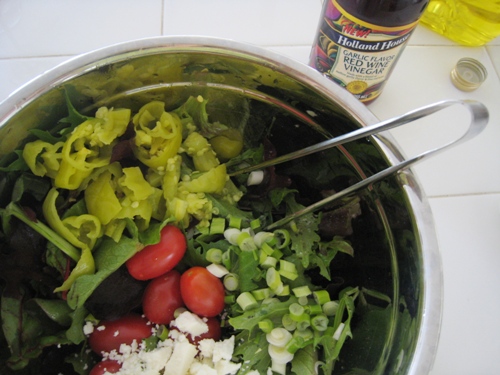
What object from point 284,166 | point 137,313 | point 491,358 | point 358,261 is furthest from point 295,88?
point 491,358

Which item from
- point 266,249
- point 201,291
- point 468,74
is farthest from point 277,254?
point 468,74

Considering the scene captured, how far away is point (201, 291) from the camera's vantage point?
→ 649 millimetres

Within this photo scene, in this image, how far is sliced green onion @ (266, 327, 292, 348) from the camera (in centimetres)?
63

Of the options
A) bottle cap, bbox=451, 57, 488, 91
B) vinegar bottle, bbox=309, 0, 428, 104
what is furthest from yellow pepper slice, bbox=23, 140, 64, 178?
bottle cap, bbox=451, 57, 488, 91

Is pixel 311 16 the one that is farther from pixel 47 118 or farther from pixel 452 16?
pixel 47 118

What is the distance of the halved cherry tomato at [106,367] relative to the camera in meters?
0.63

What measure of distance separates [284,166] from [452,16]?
1.86 ft

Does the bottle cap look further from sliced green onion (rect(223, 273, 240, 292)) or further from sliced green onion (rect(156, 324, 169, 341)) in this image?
sliced green onion (rect(156, 324, 169, 341))

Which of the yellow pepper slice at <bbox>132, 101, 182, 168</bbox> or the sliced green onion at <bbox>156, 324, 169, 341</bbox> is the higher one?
the yellow pepper slice at <bbox>132, 101, 182, 168</bbox>

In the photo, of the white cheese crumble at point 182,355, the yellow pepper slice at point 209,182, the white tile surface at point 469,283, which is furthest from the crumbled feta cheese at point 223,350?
the white tile surface at point 469,283

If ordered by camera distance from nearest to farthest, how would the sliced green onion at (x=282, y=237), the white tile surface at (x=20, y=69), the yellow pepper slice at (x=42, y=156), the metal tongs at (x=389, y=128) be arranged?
the metal tongs at (x=389, y=128) < the yellow pepper slice at (x=42, y=156) < the sliced green onion at (x=282, y=237) < the white tile surface at (x=20, y=69)

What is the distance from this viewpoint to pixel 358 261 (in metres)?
0.68

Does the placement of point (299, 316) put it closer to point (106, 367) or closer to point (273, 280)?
point (273, 280)

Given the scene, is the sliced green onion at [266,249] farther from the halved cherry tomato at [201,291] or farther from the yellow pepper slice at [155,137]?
the yellow pepper slice at [155,137]
